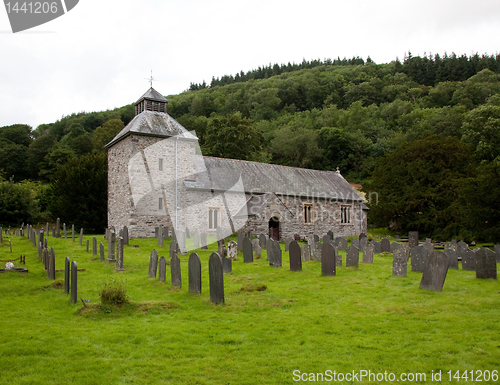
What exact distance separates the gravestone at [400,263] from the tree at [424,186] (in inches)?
715

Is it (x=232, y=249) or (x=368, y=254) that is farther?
(x=232, y=249)

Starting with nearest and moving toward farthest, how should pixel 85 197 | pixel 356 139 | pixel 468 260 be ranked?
1. pixel 468 260
2. pixel 85 197
3. pixel 356 139

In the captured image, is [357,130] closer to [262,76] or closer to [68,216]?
[68,216]

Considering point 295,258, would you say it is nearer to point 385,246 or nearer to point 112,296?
point 112,296

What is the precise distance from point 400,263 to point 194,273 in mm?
6521

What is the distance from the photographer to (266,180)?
94.6ft

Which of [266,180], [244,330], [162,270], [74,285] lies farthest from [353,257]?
[266,180]

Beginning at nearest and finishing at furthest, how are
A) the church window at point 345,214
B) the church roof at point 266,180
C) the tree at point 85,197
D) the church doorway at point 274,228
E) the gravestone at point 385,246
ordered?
1. the gravestone at point 385,246
2. the church doorway at point 274,228
3. the church roof at point 266,180
4. the tree at point 85,197
5. the church window at point 345,214

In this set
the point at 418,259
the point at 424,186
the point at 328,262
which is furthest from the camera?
the point at 424,186

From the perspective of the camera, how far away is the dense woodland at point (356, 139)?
30.1m

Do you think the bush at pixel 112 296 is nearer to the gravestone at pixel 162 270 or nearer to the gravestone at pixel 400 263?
the gravestone at pixel 162 270

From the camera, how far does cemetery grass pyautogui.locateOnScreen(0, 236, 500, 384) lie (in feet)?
17.5

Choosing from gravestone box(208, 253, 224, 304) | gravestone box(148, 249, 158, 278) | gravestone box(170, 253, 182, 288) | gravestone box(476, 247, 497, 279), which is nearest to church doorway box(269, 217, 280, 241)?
gravestone box(148, 249, 158, 278)

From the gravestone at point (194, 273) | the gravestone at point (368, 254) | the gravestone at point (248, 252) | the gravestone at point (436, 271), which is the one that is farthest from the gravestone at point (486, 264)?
the gravestone at point (194, 273)
